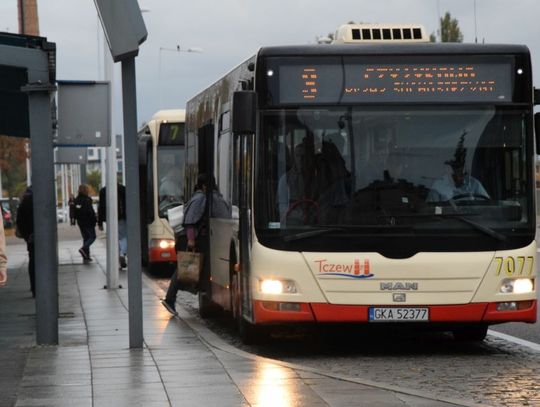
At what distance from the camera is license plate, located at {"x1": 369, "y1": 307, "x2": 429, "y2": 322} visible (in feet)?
45.1

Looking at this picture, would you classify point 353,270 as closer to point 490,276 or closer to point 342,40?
point 490,276

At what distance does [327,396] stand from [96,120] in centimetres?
733

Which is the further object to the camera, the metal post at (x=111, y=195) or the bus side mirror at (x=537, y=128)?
the metal post at (x=111, y=195)

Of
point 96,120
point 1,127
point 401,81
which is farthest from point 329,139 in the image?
point 1,127

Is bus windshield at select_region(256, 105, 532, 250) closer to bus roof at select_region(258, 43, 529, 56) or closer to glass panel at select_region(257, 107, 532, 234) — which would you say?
glass panel at select_region(257, 107, 532, 234)

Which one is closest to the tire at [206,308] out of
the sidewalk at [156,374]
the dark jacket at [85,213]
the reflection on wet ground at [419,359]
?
the sidewalk at [156,374]

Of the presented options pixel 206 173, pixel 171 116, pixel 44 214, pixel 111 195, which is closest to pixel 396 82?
pixel 44 214

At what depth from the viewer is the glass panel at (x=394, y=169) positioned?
13.9 metres

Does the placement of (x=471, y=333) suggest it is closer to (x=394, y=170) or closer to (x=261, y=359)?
(x=394, y=170)

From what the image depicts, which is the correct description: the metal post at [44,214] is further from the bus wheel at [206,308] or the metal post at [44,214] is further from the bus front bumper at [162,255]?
the bus front bumper at [162,255]

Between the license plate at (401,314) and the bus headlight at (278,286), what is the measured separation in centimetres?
77

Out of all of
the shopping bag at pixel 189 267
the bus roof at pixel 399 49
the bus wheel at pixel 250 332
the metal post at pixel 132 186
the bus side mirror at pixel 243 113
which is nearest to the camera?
the bus side mirror at pixel 243 113

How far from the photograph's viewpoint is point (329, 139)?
14.0m

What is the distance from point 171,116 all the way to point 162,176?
1.30 meters
